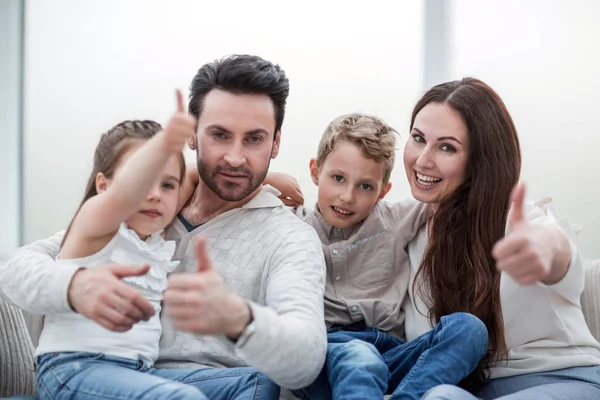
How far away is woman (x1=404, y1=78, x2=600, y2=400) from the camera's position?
167 centimetres

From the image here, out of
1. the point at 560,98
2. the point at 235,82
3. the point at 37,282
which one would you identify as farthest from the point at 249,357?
the point at 560,98

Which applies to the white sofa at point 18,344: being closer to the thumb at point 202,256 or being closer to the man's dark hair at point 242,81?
the man's dark hair at point 242,81

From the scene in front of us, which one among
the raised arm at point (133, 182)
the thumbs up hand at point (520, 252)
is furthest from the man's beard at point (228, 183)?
the thumbs up hand at point (520, 252)

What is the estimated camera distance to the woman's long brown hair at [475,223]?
174 cm

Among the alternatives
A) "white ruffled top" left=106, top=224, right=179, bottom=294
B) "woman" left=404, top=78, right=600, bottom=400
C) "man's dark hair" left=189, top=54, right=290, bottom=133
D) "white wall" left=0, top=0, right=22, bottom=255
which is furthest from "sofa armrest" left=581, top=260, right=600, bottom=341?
"white wall" left=0, top=0, right=22, bottom=255

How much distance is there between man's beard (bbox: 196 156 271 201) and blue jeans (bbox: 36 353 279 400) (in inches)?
17.1

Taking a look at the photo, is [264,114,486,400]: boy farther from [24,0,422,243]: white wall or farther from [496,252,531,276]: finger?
[24,0,422,243]: white wall

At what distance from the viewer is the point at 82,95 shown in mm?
3121

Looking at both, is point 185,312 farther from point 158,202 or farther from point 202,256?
point 158,202

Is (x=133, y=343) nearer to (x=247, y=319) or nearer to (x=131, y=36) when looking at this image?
(x=247, y=319)

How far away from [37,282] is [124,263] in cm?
17

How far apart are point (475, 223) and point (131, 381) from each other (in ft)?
2.99

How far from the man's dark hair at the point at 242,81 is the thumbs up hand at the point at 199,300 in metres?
0.77

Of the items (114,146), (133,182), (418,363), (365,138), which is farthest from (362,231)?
(133,182)
